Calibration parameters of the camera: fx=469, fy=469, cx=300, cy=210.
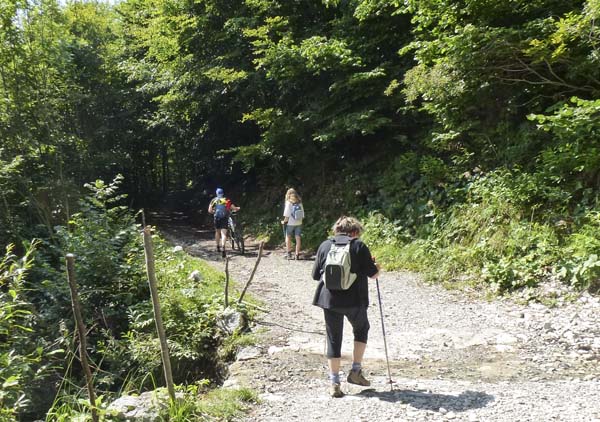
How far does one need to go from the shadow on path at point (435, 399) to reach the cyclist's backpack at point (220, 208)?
932 cm

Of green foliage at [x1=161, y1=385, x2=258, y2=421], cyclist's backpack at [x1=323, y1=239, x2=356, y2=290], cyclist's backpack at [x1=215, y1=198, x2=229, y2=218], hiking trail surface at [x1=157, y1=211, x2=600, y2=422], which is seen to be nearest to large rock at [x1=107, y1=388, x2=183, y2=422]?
green foliage at [x1=161, y1=385, x2=258, y2=421]

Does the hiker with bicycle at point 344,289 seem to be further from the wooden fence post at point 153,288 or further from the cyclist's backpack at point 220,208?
the cyclist's backpack at point 220,208

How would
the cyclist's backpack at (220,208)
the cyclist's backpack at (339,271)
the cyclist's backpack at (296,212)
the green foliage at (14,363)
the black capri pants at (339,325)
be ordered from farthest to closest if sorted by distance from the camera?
1. the cyclist's backpack at (220,208)
2. the cyclist's backpack at (296,212)
3. the black capri pants at (339,325)
4. the cyclist's backpack at (339,271)
5. the green foliage at (14,363)

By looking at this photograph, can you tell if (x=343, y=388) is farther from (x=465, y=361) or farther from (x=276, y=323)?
(x=276, y=323)

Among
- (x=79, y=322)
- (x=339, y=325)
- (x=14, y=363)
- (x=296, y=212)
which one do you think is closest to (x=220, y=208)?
(x=296, y=212)

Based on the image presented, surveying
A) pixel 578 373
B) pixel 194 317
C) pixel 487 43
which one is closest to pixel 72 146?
pixel 194 317

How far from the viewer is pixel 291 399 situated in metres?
4.57

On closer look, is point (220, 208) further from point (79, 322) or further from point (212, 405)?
point (79, 322)

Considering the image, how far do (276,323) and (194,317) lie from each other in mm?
1213

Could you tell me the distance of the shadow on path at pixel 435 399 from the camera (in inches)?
163

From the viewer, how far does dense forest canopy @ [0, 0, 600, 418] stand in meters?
7.75

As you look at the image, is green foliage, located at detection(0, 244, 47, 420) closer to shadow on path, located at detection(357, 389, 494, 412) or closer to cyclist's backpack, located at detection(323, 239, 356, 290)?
cyclist's backpack, located at detection(323, 239, 356, 290)

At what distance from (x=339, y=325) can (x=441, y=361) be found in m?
1.62

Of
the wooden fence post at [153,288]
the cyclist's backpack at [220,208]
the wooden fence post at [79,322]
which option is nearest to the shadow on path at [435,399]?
the wooden fence post at [153,288]
